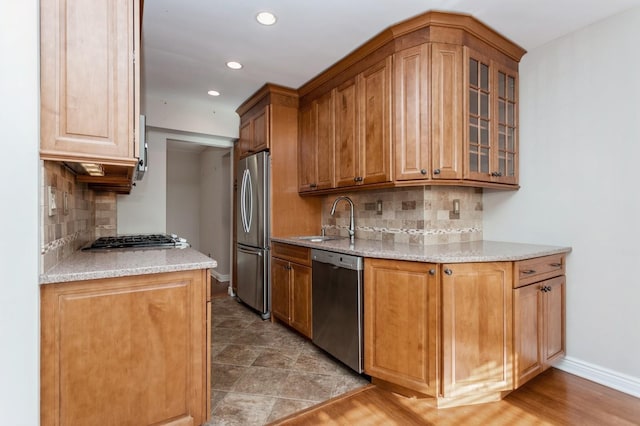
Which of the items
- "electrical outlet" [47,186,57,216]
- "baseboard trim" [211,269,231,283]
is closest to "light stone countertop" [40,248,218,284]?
"electrical outlet" [47,186,57,216]

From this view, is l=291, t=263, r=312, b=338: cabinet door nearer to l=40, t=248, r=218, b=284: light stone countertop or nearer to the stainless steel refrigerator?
the stainless steel refrigerator

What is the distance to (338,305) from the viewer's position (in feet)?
7.76

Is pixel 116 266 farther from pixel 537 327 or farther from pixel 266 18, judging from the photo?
pixel 537 327

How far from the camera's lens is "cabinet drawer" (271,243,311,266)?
109 inches

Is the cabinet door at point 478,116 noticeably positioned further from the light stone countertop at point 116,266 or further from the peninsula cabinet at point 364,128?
the light stone countertop at point 116,266

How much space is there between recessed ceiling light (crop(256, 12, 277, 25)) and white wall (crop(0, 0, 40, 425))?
1.29 meters

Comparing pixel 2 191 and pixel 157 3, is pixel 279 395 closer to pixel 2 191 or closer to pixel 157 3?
pixel 2 191

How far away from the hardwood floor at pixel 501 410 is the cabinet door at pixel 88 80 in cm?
171

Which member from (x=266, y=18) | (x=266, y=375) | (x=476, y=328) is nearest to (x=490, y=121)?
(x=476, y=328)

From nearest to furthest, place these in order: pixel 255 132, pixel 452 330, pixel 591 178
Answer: pixel 452 330 → pixel 591 178 → pixel 255 132

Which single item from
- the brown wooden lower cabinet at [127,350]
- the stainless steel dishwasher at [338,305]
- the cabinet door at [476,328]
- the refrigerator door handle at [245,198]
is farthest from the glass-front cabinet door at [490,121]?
the refrigerator door handle at [245,198]

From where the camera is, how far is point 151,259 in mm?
1714

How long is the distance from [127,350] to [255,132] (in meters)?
2.76

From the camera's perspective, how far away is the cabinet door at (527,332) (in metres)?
1.95
